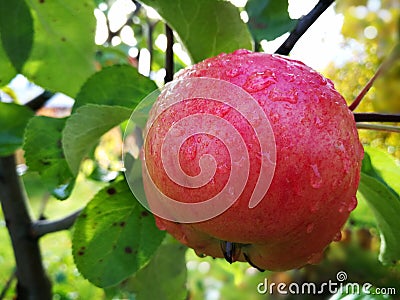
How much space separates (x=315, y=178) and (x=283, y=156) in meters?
0.03

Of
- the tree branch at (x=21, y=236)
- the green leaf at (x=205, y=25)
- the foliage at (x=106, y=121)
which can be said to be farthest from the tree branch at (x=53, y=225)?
the green leaf at (x=205, y=25)

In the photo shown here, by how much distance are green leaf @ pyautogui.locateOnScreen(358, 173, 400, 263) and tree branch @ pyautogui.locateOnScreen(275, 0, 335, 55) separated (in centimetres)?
15

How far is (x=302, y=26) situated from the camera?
1.95ft

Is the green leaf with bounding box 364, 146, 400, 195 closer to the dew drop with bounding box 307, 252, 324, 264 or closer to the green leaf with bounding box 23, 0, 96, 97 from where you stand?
the dew drop with bounding box 307, 252, 324, 264

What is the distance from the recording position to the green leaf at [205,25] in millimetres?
573

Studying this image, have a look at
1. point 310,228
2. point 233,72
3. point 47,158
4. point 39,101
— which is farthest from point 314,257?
point 39,101

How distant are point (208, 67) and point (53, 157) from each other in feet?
0.80

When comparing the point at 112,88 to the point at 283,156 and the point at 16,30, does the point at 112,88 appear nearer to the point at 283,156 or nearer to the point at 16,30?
the point at 16,30

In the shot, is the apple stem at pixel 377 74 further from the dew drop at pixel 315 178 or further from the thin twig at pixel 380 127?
the dew drop at pixel 315 178

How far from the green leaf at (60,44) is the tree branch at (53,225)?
20cm

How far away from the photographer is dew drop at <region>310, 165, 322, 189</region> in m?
0.43

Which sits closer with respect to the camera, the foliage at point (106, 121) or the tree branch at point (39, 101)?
the foliage at point (106, 121)

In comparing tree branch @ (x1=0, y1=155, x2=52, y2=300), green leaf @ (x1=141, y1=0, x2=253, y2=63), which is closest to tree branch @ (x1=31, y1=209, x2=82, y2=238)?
tree branch @ (x1=0, y1=155, x2=52, y2=300)
